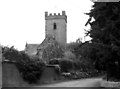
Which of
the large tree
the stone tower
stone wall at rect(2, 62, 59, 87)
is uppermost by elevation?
the stone tower

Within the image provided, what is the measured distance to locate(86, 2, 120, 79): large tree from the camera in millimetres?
12289

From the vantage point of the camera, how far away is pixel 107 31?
1255cm

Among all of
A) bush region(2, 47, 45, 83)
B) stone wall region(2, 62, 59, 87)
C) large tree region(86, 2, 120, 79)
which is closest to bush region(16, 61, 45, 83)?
bush region(2, 47, 45, 83)

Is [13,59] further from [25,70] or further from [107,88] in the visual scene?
[107,88]

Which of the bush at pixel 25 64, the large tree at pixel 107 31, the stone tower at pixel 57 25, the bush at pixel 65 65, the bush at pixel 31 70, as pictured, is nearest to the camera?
the large tree at pixel 107 31

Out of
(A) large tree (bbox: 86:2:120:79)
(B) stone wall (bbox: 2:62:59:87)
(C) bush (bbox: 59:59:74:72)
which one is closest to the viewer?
(A) large tree (bbox: 86:2:120:79)

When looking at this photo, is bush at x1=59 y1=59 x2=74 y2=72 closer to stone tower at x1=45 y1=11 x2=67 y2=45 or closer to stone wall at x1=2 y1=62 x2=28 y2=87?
stone wall at x1=2 y1=62 x2=28 y2=87

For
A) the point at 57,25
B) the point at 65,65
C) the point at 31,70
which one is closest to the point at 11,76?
the point at 31,70

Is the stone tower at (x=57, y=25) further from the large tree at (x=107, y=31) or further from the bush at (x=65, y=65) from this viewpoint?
the large tree at (x=107, y=31)

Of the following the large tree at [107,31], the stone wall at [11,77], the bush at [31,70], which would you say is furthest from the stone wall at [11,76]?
the large tree at [107,31]

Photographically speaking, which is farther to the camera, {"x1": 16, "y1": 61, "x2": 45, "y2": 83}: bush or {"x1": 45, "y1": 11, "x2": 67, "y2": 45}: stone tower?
{"x1": 45, "y1": 11, "x2": 67, "y2": 45}: stone tower

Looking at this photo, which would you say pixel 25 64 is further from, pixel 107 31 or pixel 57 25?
pixel 57 25

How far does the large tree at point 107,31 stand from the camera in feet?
40.3

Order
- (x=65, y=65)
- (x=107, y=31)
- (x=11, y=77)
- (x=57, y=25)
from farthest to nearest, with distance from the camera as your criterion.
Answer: (x=57, y=25) < (x=65, y=65) < (x=11, y=77) < (x=107, y=31)
